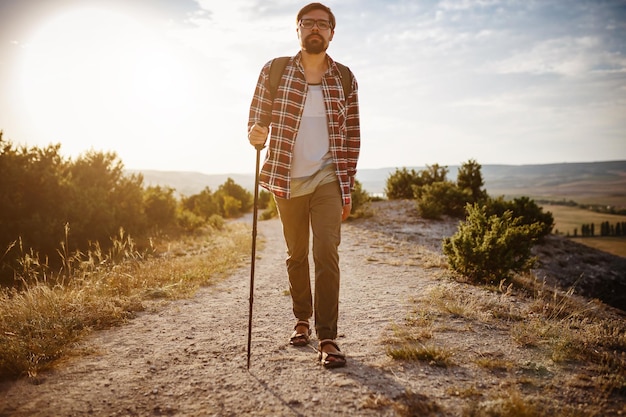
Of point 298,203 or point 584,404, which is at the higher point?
point 298,203

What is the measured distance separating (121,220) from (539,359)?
1232 centimetres

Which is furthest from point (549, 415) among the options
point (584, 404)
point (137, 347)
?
point (137, 347)

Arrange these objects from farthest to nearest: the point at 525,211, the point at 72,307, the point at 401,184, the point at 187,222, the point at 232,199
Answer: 1. the point at 232,199
2. the point at 401,184
3. the point at 187,222
4. the point at 525,211
5. the point at 72,307

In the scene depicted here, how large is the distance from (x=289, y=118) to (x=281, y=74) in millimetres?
437

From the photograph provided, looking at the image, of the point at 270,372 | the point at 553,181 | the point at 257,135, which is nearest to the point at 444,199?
the point at 257,135

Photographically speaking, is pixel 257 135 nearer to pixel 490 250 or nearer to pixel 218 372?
pixel 218 372

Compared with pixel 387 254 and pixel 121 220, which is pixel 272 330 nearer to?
pixel 387 254

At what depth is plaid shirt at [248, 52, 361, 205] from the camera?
3277 mm

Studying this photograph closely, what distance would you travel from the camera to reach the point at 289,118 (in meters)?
3.28

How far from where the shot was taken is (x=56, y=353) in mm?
3277

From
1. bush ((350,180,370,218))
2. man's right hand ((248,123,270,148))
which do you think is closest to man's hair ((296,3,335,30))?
man's right hand ((248,123,270,148))

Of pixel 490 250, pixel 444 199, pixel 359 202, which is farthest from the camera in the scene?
pixel 359 202

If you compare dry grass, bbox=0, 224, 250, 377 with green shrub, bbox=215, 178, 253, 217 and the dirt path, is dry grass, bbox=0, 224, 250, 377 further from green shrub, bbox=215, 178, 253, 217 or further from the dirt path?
green shrub, bbox=215, 178, 253, 217

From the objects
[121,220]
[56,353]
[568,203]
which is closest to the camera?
[56,353]
